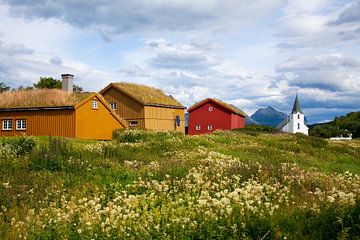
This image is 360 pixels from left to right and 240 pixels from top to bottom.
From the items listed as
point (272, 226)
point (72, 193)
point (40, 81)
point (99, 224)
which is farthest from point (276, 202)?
point (40, 81)

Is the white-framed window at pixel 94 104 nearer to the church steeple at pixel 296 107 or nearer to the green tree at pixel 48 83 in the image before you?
the green tree at pixel 48 83

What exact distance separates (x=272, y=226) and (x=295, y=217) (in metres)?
0.71

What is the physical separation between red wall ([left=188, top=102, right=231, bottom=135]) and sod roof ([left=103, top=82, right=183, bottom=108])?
10.8 m

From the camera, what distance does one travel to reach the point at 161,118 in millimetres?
63875

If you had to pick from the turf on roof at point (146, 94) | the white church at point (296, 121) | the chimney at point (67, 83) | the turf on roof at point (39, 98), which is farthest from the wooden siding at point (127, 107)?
the white church at point (296, 121)

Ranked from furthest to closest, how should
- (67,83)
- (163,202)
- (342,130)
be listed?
1. (342,130)
2. (67,83)
3. (163,202)

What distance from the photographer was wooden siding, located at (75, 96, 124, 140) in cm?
4281

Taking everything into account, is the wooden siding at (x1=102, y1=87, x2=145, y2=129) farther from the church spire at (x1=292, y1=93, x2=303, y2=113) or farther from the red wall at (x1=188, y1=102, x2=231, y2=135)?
the church spire at (x1=292, y1=93, x2=303, y2=113)

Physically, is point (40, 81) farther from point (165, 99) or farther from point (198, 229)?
point (198, 229)

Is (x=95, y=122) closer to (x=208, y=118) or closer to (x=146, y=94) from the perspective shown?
(x=146, y=94)

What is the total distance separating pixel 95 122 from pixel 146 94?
64.6ft

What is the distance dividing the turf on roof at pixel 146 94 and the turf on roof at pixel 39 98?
16.9 meters

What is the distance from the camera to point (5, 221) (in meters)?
8.62

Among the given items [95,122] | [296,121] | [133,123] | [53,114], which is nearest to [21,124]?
[53,114]
